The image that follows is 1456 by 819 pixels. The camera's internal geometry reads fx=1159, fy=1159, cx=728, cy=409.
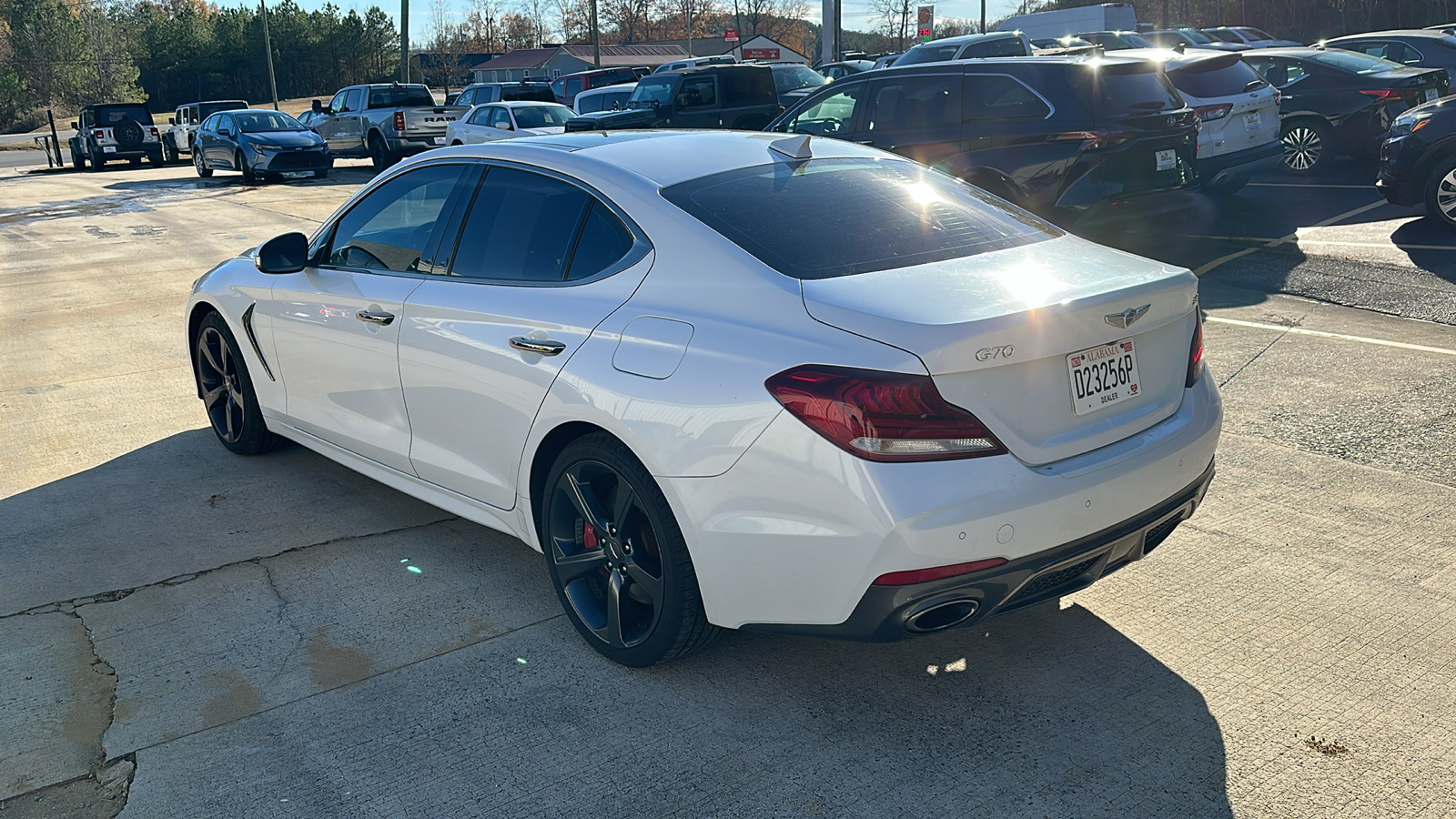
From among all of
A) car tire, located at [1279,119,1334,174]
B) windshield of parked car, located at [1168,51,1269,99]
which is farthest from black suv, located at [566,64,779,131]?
windshield of parked car, located at [1168,51,1269,99]

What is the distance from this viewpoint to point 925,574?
2867 millimetres

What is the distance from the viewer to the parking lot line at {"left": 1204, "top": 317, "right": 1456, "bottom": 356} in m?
6.94

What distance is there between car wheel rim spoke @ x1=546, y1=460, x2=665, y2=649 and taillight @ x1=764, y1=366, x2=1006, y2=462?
2.39 ft

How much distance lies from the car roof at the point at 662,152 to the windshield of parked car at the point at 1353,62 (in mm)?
12793

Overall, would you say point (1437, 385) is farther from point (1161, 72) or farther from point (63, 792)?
point (63, 792)

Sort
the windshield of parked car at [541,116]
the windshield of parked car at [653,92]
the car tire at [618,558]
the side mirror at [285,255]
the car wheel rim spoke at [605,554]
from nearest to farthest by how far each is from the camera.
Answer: the car tire at [618,558] < the car wheel rim spoke at [605,554] < the side mirror at [285,255] < the windshield of parked car at [653,92] < the windshield of parked car at [541,116]

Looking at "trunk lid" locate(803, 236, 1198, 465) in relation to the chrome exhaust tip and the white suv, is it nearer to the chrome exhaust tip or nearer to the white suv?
the chrome exhaust tip

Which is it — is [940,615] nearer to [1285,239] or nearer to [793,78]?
[1285,239]

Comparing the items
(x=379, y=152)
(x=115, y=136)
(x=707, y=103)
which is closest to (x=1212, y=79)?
(x=707, y=103)

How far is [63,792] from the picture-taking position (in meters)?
3.02

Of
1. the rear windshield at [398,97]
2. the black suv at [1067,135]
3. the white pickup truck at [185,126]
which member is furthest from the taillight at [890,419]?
the white pickup truck at [185,126]

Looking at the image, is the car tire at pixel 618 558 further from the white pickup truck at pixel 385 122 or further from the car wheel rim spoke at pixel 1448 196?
the white pickup truck at pixel 385 122

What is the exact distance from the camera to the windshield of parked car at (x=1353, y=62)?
568 inches

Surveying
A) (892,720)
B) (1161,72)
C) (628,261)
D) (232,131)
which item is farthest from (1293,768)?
(232,131)
